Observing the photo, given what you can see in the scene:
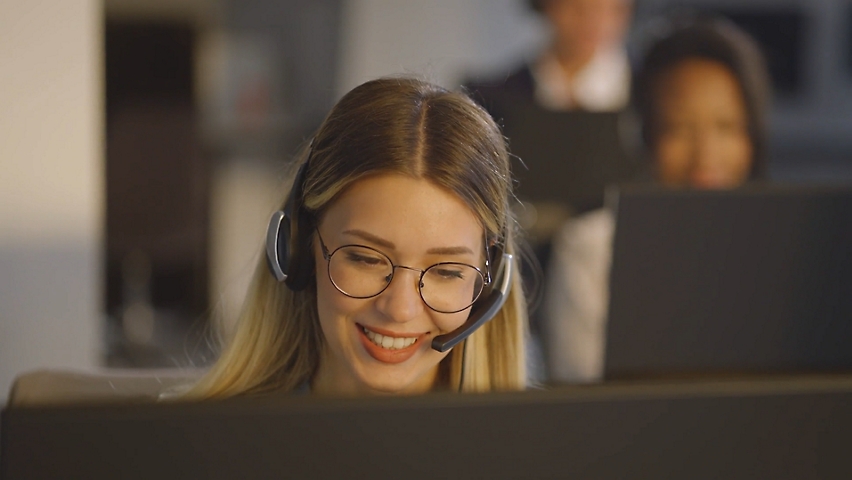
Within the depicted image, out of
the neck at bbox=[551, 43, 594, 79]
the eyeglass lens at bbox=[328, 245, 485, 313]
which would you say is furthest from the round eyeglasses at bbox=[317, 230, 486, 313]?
the neck at bbox=[551, 43, 594, 79]

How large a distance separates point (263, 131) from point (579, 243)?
1.93 meters

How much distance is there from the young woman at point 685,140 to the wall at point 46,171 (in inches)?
39.2

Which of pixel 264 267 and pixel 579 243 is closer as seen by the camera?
pixel 264 267

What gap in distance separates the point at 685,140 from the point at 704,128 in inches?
2.1

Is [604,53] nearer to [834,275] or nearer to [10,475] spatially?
[834,275]

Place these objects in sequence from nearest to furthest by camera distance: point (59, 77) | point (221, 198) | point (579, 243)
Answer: point (59, 77), point (579, 243), point (221, 198)

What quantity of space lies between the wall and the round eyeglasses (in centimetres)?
108

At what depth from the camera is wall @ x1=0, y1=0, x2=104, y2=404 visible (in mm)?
1688

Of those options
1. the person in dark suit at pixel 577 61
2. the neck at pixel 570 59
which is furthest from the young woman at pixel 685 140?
the neck at pixel 570 59

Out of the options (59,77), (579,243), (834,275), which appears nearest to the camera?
(834,275)

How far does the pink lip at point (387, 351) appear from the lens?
0.86 m

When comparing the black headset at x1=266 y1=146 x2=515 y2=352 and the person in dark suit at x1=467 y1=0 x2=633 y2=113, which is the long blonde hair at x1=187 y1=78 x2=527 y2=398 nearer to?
the black headset at x1=266 y1=146 x2=515 y2=352

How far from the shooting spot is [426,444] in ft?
1.63

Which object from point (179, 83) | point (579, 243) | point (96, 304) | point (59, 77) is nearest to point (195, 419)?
point (59, 77)
